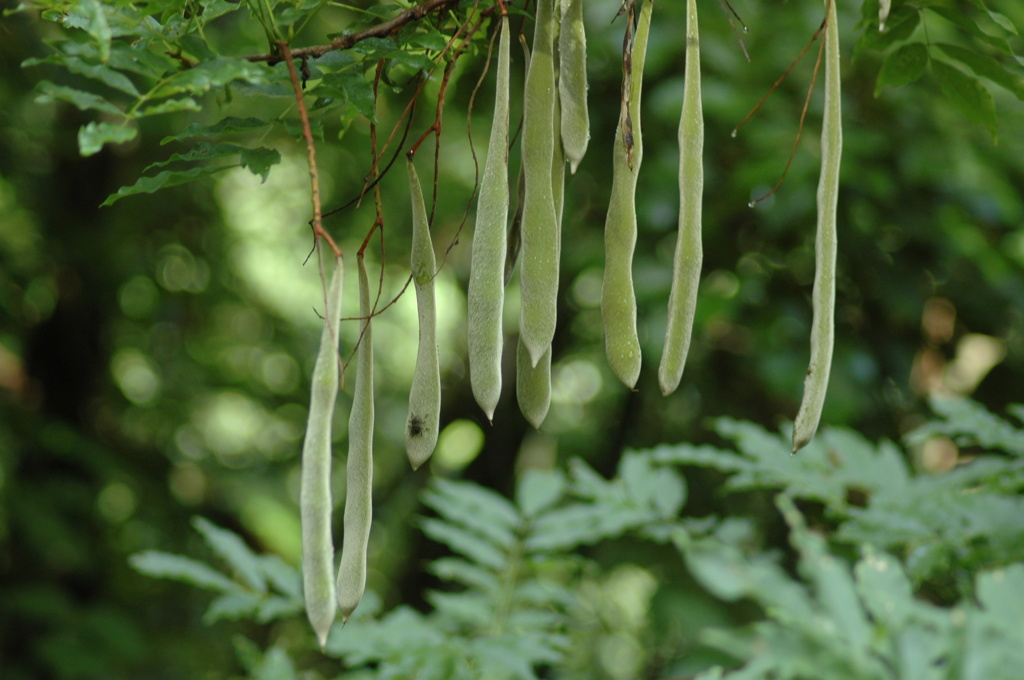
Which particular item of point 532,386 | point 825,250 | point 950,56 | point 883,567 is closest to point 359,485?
point 532,386

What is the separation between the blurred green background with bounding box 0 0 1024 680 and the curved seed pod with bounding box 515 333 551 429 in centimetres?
113

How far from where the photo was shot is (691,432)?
3438 millimetres

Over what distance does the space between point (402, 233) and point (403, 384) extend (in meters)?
1.00

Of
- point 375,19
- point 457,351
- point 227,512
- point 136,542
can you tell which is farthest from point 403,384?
point 375,19

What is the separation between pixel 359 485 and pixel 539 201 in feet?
1.15

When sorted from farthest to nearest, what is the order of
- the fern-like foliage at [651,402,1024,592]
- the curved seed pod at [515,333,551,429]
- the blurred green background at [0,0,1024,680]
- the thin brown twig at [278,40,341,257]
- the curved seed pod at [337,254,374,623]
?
the blurred green background at [0,0,1024,680] → the fern-like foliage at [651,402,1024,592] → the curved seed pod at [515,333,551,429] → the curved seed pod at [337,254,374,623] → the thin brown twig at [278,40,341,257]

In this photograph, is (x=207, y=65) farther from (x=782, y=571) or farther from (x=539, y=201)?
(x=782, y=571)

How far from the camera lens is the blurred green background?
2.64 metres

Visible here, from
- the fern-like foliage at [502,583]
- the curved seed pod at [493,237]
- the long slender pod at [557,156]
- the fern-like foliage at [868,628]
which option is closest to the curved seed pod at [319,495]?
the curved seed pod at [493,237]

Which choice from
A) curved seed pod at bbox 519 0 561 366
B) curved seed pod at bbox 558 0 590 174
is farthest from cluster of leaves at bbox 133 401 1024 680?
curved seed pod at bbox 558 0 590 174

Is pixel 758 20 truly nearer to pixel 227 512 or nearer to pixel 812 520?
pixel 812 520

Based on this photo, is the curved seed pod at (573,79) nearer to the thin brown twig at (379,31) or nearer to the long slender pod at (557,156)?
the long slender pod at (557,156)

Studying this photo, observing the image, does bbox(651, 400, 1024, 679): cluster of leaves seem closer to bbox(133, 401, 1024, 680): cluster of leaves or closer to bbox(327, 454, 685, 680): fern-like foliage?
bbox(133, 401, 1024, 680): cluster of leaves

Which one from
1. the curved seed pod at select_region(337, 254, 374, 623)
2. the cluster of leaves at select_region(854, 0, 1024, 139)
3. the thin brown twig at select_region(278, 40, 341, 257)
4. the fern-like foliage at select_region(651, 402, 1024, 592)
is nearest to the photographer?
the thin brown twig at select_region(278, 40, 341, 257)
